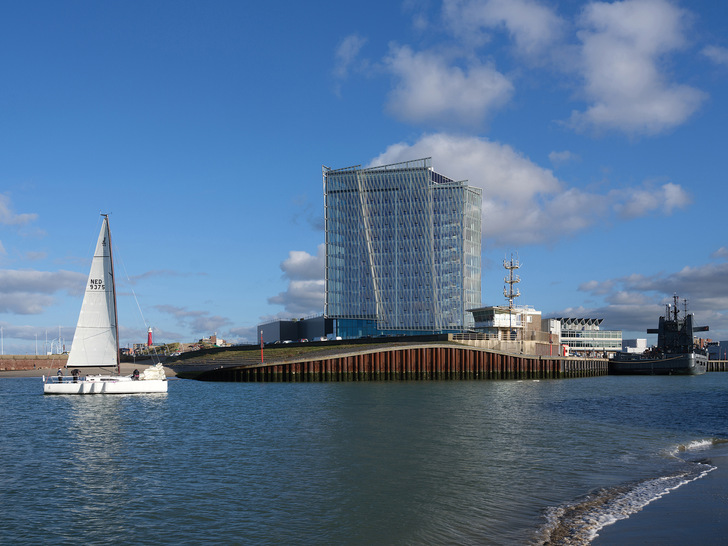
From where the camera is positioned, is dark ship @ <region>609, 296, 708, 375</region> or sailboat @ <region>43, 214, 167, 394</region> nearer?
sailboat @ <region>43, 214, 167, 394</region>

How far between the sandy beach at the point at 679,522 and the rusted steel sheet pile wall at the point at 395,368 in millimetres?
74865

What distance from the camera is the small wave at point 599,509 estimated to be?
735 inches

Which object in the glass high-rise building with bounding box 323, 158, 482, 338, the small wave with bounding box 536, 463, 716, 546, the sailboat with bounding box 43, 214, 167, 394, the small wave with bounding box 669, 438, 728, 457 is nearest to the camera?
the small wave with bounding box 536, 463, 716, 546

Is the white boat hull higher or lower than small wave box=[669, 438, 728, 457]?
higher

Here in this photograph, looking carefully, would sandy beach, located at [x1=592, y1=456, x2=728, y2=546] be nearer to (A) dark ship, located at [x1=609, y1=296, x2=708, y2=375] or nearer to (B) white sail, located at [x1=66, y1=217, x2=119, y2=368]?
(B) white sail, located at [x1=66, y1=217, x2=119, y2=368]

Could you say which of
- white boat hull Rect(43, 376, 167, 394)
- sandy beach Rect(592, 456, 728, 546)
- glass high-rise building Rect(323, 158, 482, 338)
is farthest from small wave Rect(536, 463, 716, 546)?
glass high-rise building Rect(323, 158, 482, 338)

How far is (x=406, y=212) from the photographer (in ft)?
650

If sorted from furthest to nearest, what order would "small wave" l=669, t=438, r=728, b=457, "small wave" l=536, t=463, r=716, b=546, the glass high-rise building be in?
the glass high-rise building, "small wave" l=669, t=438, r=728, b=457, "small wave" l=536, t=463, r=716, b=546

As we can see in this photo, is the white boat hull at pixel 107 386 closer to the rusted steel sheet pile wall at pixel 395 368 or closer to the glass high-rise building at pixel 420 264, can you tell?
the rusted steel sheet pile wall at pixel 395 368

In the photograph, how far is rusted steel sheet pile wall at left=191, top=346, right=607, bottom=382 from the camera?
9719cm

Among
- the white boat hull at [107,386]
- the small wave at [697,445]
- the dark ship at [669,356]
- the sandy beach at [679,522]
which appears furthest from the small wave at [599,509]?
the dark ship at [669,356]

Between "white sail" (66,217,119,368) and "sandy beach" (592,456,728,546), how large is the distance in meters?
61.9

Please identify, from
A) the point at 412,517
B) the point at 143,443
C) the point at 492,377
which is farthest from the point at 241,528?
the point at 492,377

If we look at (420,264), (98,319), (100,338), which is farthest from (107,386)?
(420,264)
